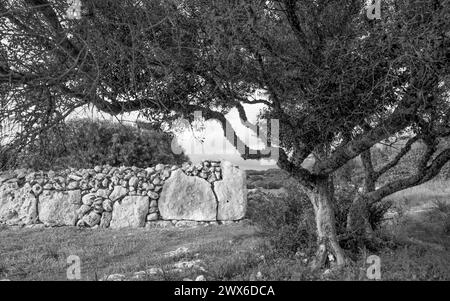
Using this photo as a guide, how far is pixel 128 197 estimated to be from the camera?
40.9 ft

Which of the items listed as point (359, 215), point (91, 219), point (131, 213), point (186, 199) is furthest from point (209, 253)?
point (91, 219)

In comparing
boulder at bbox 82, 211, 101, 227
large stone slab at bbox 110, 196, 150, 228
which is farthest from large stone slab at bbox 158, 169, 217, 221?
boulder at bbox 82, 211, 101, 227

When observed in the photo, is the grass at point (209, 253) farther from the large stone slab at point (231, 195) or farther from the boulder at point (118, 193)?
the boulder at point (118, 193)

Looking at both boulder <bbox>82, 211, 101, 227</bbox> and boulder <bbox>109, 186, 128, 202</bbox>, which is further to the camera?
boulder <bbox>109, 186, 128, 202</bbox>

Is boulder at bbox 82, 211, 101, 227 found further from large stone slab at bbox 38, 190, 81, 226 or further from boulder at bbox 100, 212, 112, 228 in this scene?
large stone slab at bbox 38, 190, 81, 226

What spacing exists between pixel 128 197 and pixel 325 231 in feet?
23.8

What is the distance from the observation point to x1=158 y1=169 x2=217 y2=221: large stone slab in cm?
1196

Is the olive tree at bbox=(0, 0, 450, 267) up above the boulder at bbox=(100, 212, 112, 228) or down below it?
above

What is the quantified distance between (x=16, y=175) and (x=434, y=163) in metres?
11.5

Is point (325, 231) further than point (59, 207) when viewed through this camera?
No

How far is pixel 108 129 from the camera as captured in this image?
52.4ft

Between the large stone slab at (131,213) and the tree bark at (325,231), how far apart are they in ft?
21.7

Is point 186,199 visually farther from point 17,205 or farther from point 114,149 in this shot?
point 17,205
